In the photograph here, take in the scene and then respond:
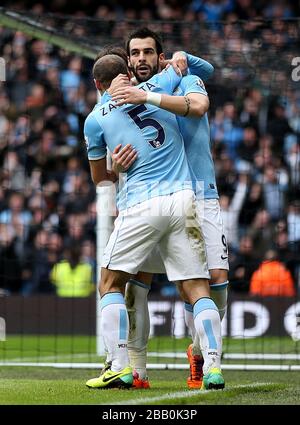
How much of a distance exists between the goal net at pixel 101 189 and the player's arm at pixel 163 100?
405 cm

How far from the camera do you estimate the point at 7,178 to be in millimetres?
17312

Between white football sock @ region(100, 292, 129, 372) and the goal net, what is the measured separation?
133 inches

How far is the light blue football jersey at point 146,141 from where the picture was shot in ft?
23.9

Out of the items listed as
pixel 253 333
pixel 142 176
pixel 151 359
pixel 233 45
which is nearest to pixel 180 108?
pixel 142 176

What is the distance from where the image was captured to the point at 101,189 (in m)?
11.8

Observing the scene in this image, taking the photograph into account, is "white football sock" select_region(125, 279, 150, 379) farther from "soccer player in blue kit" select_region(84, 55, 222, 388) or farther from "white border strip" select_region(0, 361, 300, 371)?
"white border strip" select_region(0, 361, 300, 371)

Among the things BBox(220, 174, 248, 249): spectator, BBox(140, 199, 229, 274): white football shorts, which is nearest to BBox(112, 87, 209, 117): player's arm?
BBox(140, 199, 229, 274): white football shorts

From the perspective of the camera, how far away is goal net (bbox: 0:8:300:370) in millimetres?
12102

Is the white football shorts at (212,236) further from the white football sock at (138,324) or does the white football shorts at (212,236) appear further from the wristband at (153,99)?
the wristband at (153,99)

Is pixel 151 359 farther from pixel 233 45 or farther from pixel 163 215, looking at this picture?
pixel 163 215

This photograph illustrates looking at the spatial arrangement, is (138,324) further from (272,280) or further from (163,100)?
(272,280)
